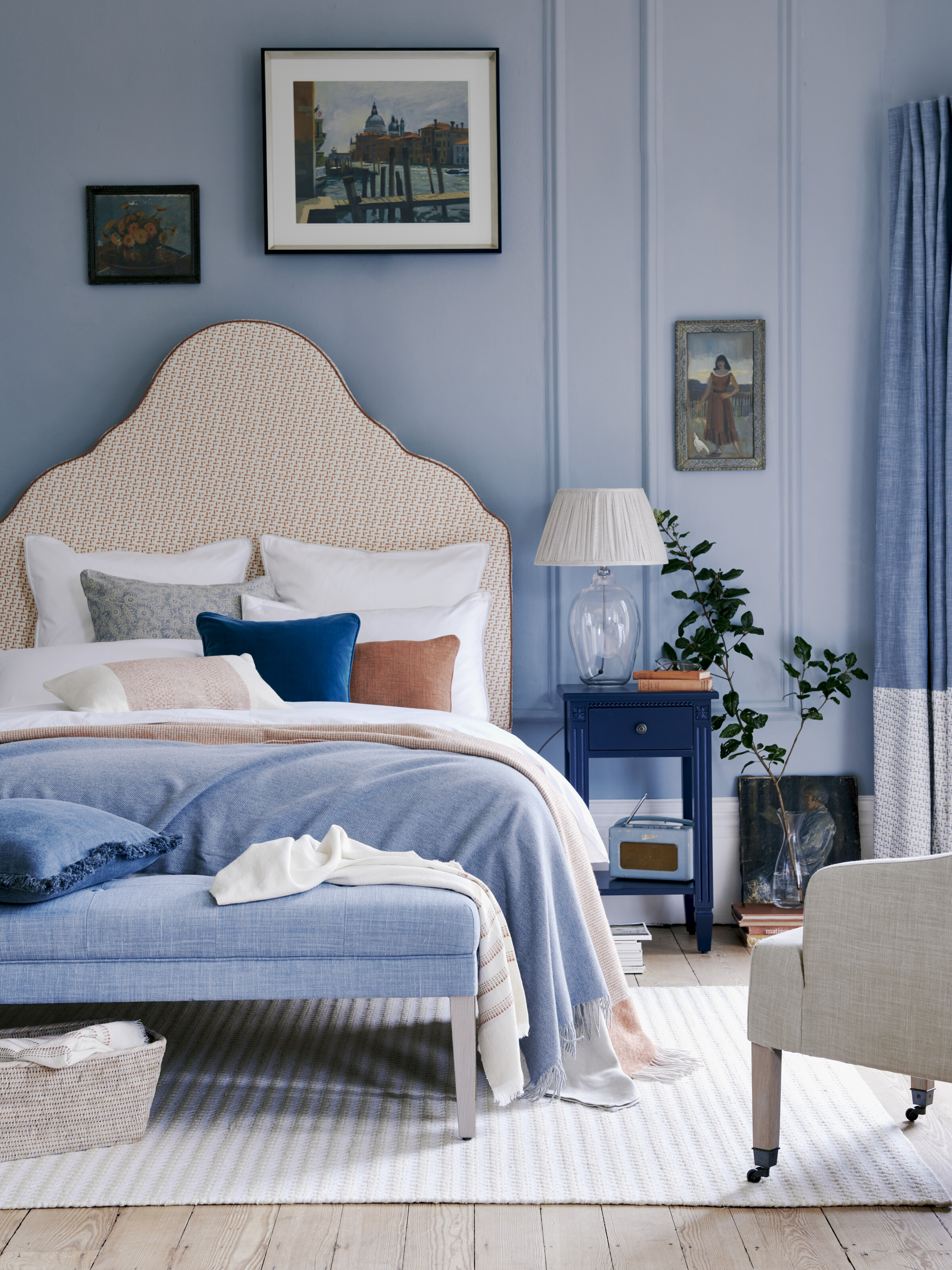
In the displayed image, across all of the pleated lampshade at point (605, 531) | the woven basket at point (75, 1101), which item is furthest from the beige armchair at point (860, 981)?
the pleated lampshade at point (605, 531)

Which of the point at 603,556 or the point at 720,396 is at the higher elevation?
the point at 720,396

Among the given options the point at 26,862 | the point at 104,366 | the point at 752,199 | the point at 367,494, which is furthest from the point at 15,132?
the point at 26,862

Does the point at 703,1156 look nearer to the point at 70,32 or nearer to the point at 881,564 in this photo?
the point at 881,564

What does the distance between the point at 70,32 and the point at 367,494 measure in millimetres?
1846

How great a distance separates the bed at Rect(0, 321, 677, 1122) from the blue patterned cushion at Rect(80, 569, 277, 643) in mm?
303

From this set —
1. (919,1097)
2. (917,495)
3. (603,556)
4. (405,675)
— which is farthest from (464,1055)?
(917,495)

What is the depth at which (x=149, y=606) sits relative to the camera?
3410 mm

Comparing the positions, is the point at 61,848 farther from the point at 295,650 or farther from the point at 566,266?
the point at 566,266

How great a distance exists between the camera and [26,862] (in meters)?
1.91

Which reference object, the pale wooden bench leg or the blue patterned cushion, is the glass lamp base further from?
the pale wooden bench leg

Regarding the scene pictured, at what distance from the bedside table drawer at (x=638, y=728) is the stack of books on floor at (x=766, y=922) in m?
0.59

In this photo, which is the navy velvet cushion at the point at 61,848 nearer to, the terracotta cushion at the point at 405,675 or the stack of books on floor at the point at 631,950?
the terracotta cushion at the point at 405,675

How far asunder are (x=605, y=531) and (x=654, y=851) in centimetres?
98

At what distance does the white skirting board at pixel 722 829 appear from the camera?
381cm
